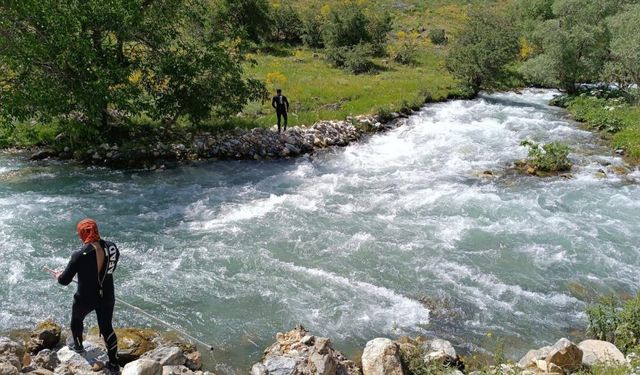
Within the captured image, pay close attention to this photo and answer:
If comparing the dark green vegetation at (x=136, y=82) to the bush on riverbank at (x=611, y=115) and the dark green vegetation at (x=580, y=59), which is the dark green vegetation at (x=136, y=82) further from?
the bush on riverbank at (x=611, y=115)

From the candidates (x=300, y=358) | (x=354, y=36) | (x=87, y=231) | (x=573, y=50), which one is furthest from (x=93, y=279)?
(x=354, y=36)

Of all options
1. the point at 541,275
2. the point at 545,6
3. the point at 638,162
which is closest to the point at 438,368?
the point at 541,275

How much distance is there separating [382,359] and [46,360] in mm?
5001

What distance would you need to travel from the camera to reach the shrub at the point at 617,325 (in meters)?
9.18

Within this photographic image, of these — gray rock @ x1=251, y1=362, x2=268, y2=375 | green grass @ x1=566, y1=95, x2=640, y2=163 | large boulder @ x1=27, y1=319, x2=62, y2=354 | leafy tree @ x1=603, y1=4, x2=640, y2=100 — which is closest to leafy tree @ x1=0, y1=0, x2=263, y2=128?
large boulder @ x1=27, y1=319, x2=62, y2=354

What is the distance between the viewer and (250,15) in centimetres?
4462

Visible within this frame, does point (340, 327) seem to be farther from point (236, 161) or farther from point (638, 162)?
point (638, 162)

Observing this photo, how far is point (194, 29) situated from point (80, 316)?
16705mm

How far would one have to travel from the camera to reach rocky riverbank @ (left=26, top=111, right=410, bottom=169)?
19.0 m

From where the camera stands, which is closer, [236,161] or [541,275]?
[541,275]

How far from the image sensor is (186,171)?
60.6 ft

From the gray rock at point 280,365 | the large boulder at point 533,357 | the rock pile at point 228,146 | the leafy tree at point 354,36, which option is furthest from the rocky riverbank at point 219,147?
the leafy tree at point 354,36

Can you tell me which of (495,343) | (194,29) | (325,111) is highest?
(194,29)

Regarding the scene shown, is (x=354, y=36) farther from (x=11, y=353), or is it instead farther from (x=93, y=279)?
(x=11, y=353)
